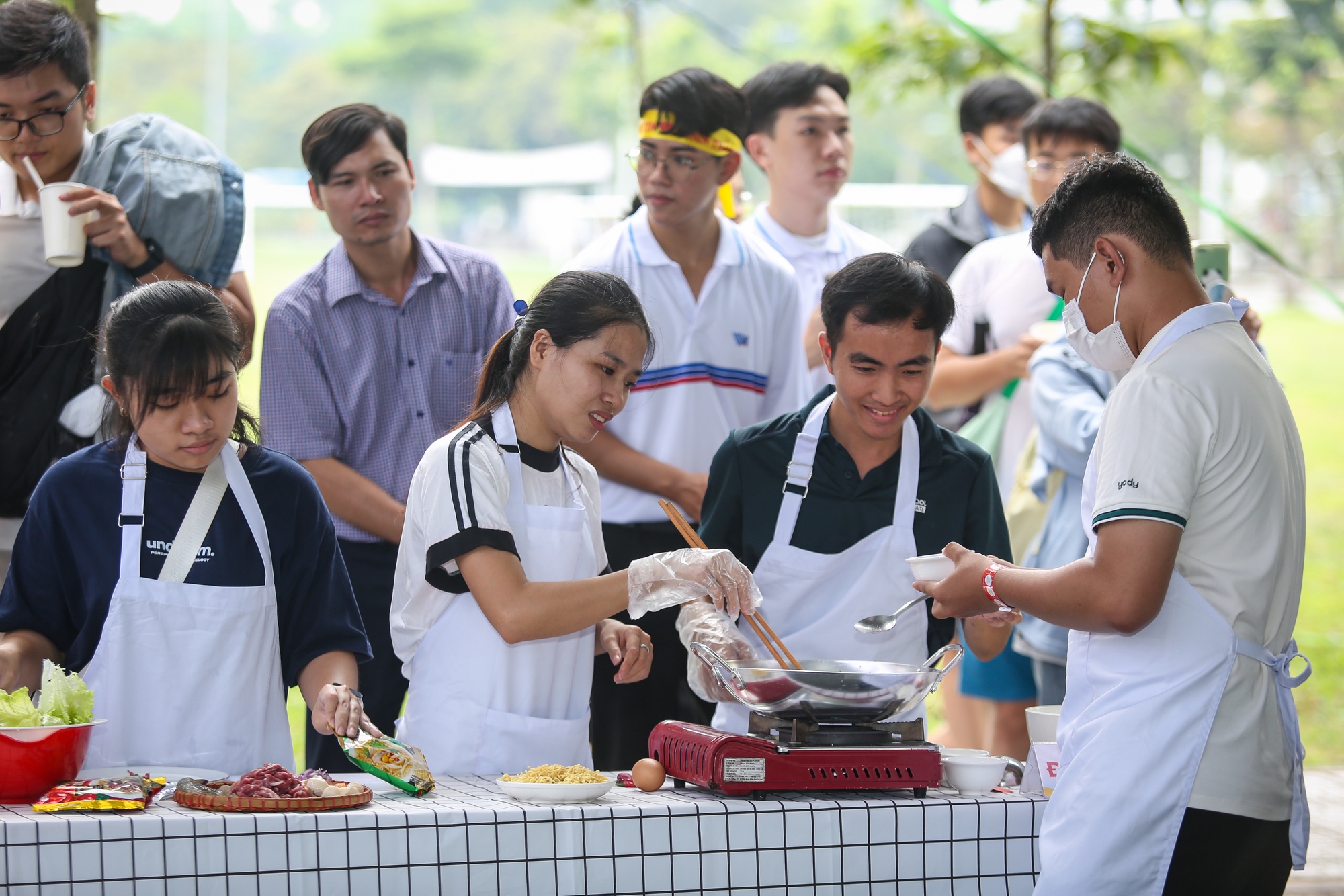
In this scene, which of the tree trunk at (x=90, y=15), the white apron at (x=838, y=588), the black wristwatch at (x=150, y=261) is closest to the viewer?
the white apron at (x=838, y=588)

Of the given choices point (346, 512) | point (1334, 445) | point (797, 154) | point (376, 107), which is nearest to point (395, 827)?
point (346, 512)

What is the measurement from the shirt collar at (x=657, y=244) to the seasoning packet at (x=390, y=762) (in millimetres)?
1927

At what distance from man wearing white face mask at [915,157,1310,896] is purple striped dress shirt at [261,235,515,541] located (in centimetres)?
199

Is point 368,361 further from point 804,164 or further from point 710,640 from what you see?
point 804,164

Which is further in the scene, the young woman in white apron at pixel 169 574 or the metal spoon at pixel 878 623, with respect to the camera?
the metal spoon at pixel 878 623

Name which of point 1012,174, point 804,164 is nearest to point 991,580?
point 804,164

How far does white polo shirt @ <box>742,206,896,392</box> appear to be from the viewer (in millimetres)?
4398

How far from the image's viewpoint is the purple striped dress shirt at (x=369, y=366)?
361 cm

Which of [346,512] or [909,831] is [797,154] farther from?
[909,831]

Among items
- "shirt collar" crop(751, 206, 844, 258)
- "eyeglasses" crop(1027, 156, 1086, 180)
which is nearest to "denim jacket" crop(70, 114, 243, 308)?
"shirt collar" crop(751, 206, 844, 258)

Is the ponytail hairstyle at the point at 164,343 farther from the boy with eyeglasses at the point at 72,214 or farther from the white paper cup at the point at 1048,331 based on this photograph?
the white paper cup at the point at 1048,331

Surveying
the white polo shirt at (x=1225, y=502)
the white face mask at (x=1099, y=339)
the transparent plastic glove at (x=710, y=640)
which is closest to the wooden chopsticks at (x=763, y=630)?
the transparent plastic glove at (x=710, y=640)

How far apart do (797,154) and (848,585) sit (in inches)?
84.0

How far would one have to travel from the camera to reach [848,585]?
2926 millimetres
